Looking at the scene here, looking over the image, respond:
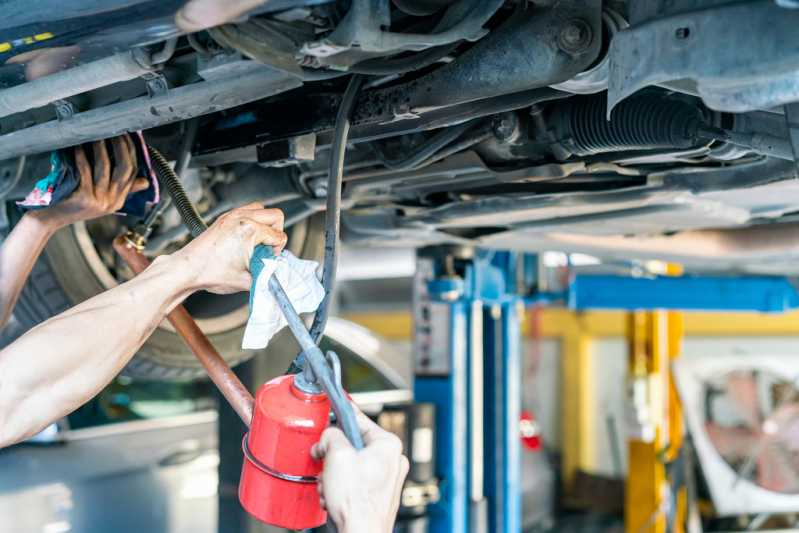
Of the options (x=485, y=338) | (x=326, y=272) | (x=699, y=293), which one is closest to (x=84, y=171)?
(x=326, y=272)

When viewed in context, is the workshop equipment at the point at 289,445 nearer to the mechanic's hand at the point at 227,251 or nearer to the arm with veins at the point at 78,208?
the mechanic's hand at the point at 227,251

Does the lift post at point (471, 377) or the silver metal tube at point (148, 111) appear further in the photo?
the lift post at point (471, 377)

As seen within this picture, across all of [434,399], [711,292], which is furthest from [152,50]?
[711,292]

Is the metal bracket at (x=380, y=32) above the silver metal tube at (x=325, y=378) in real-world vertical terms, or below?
above

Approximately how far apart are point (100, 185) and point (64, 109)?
5.8 inches

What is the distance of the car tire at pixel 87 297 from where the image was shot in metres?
1.74

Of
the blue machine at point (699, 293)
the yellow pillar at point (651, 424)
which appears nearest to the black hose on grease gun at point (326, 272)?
the blue machine at point (699, 293)

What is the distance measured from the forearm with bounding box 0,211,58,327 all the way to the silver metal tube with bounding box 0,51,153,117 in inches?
9.4

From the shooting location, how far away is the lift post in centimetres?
281

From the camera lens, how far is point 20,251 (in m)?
1.48

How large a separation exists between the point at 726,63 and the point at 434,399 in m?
2.11

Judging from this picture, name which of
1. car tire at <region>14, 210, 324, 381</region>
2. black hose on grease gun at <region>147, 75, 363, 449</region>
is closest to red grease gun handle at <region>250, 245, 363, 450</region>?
black hose on grease gun at <region>147, 75, 363, 449</region>

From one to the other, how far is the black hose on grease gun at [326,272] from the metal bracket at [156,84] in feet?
0.66

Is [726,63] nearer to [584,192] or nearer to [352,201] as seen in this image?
[584,192]
